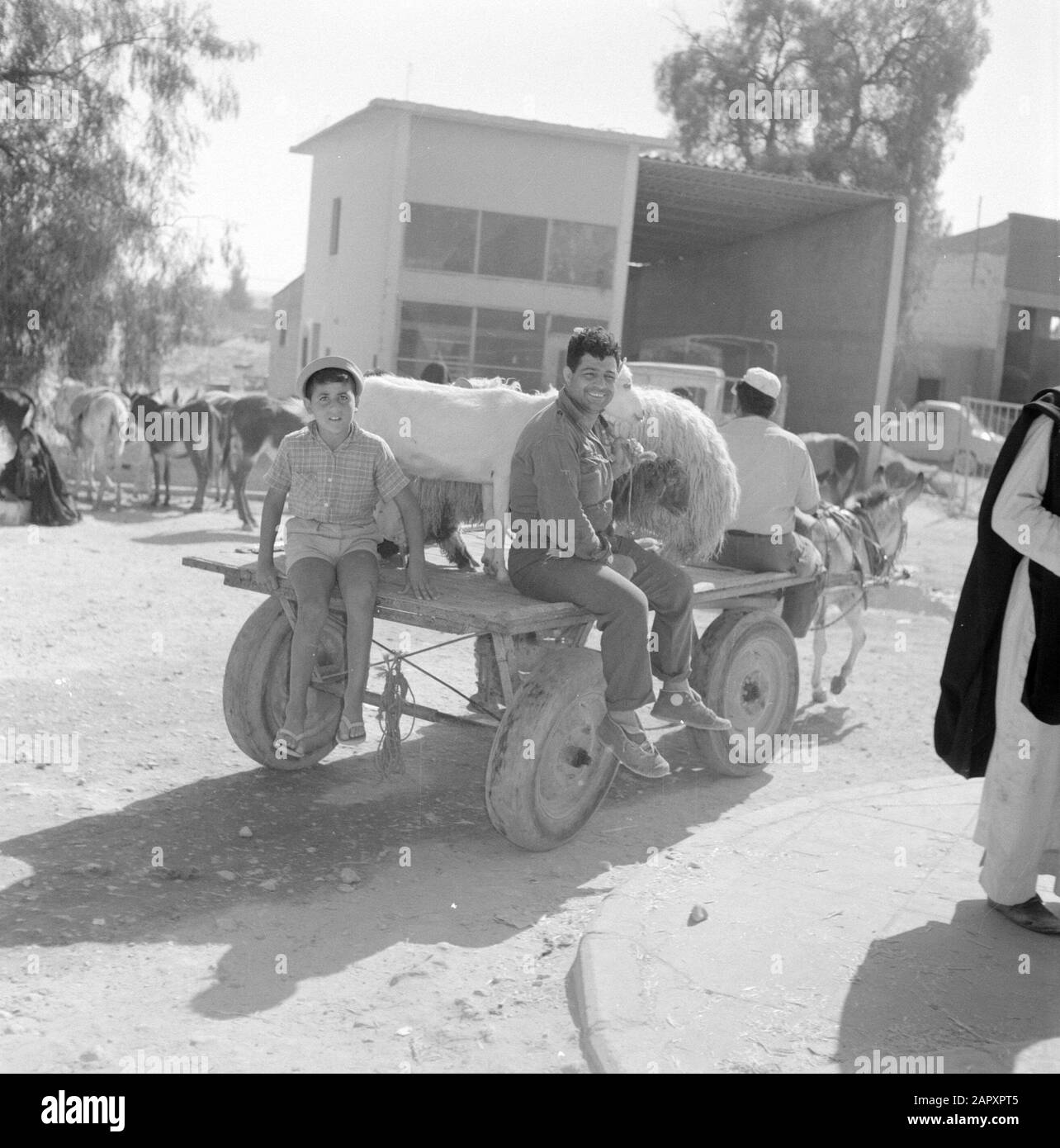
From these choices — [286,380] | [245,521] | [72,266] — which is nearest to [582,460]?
[245,521]

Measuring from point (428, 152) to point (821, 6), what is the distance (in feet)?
60.2

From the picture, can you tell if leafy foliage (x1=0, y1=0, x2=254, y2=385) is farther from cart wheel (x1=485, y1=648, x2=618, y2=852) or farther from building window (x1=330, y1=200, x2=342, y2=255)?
cart wheel (x1=485, y1=648, x2=618, y2=852)

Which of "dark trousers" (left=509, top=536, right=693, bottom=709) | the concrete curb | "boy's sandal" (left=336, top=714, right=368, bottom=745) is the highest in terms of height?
"dark trousers" (left=509, top=536, right=693, bottom=709)

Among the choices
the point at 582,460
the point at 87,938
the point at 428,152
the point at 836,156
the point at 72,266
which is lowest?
the point at 87,938

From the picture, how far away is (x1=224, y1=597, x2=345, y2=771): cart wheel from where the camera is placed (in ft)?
18.9

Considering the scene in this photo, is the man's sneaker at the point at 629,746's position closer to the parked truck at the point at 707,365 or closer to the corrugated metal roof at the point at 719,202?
the parked truck at the point at 707,365

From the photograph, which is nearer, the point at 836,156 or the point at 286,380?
the point at 286,380

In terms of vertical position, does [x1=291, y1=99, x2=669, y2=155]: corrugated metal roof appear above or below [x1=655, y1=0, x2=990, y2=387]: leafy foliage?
below

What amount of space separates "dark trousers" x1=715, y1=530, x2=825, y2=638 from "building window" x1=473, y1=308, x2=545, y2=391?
15.8 metres

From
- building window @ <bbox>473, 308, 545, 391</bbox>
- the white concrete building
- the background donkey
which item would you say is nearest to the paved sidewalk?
the background donkey

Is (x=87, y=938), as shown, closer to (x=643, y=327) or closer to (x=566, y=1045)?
(x=566, y=1045)

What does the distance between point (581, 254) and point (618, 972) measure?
1994 centimetres

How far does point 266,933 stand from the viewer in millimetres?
4363

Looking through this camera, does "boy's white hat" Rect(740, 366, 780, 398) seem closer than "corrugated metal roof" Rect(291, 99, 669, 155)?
Yes
